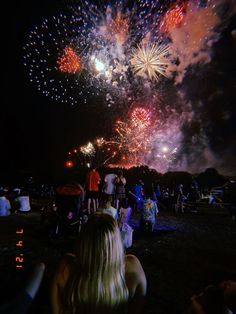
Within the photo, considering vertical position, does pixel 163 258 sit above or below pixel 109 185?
below

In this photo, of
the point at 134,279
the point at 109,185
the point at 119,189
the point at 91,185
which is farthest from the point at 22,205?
the point at 134,279

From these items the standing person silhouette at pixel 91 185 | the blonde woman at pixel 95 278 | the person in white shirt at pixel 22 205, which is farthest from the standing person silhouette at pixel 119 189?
the blonde woman at pixel 95 278

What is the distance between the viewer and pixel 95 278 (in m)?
2.13

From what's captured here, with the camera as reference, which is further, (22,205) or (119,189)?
(22,205)

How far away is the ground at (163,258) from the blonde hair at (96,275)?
93 cm

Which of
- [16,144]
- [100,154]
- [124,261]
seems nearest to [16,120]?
[16,144]

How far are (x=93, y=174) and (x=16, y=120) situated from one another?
33697 mm

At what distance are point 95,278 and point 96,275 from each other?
0.02 m

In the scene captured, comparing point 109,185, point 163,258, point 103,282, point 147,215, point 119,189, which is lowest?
point 163,258

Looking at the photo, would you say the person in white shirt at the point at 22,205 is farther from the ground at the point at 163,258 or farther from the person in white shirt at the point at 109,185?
the person in white shirt at the point at 109,185

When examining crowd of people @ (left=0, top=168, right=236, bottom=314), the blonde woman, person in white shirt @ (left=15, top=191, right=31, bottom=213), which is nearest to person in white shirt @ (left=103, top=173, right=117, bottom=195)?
person in white shirt @ (left=15, top=191, right=31, bottom=213)

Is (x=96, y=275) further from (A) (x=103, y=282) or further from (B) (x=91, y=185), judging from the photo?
(B) (x=91, y=185)

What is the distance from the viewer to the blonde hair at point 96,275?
6.97 ft

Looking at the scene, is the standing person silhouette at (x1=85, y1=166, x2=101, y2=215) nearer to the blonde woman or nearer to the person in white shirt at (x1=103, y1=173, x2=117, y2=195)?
the person in white shirt at (x1=103, y1=173, x2=117, y2=195)
